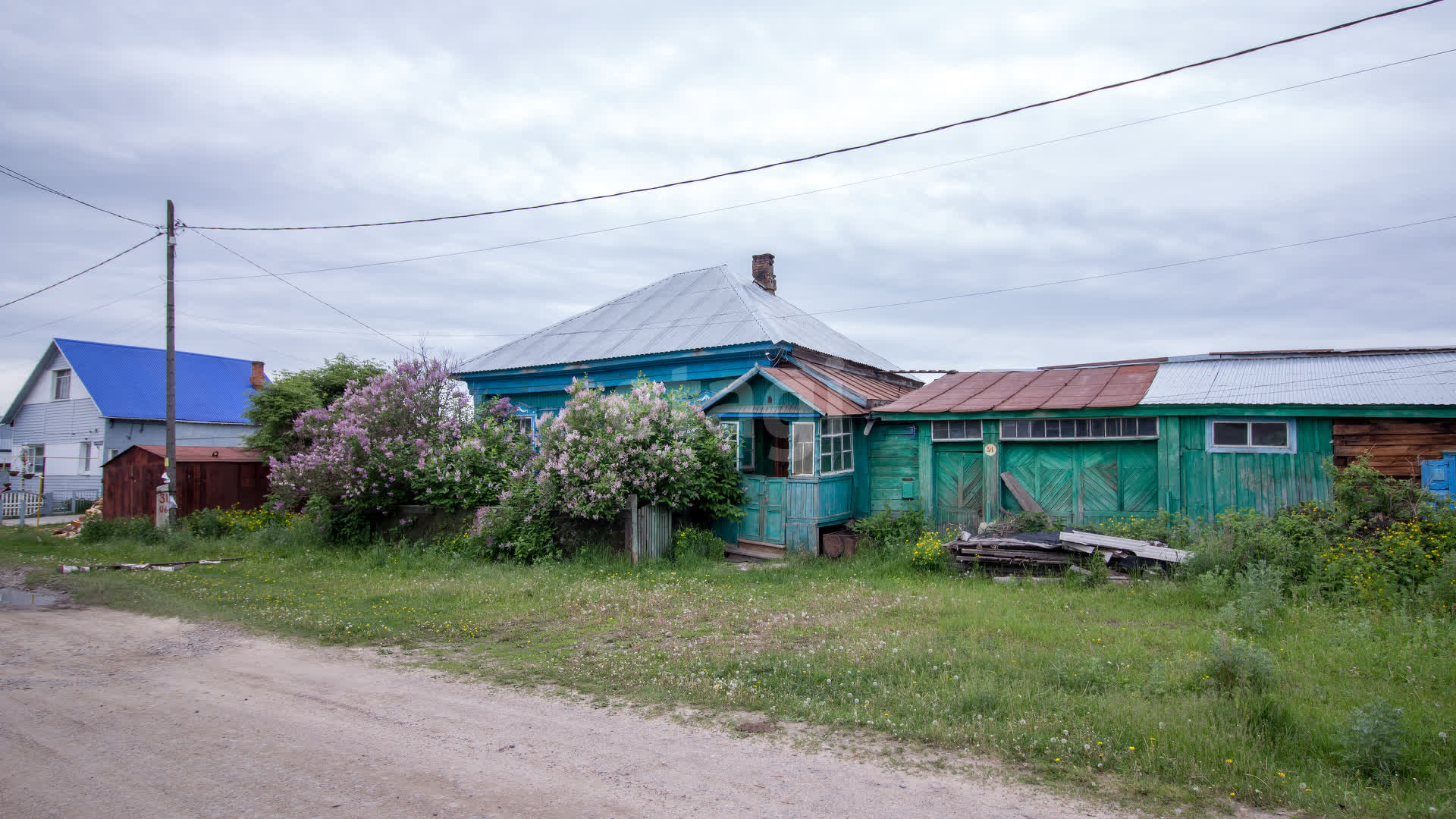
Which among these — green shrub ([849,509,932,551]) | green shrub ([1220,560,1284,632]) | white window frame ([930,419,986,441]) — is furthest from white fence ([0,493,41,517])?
green shrub ([1220,560,1284,632])

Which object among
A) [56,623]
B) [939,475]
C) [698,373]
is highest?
[698,373]

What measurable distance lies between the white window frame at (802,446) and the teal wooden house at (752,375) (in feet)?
0.07

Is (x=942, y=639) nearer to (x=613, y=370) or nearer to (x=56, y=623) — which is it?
(x=56, y=623)

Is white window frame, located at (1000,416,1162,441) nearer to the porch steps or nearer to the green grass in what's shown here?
the green grass

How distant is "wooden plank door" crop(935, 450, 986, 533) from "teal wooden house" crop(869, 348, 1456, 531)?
21 millimetres

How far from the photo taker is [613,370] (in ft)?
66.3

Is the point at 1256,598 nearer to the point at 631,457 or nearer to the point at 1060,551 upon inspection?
the point at 1060,551

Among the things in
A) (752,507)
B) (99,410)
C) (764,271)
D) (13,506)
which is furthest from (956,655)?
(13,506)

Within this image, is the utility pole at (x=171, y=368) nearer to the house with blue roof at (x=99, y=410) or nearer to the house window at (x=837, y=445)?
the house with blue roof at (x=99, y=410)

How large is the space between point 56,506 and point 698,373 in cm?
2620

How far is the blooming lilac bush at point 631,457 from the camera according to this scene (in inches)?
550

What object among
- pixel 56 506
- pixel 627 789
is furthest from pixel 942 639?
pixel 56 506

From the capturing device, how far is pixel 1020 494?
1395cm

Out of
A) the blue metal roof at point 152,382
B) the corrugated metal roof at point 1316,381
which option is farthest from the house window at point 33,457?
the corrugated metal roof at point 1316,381
